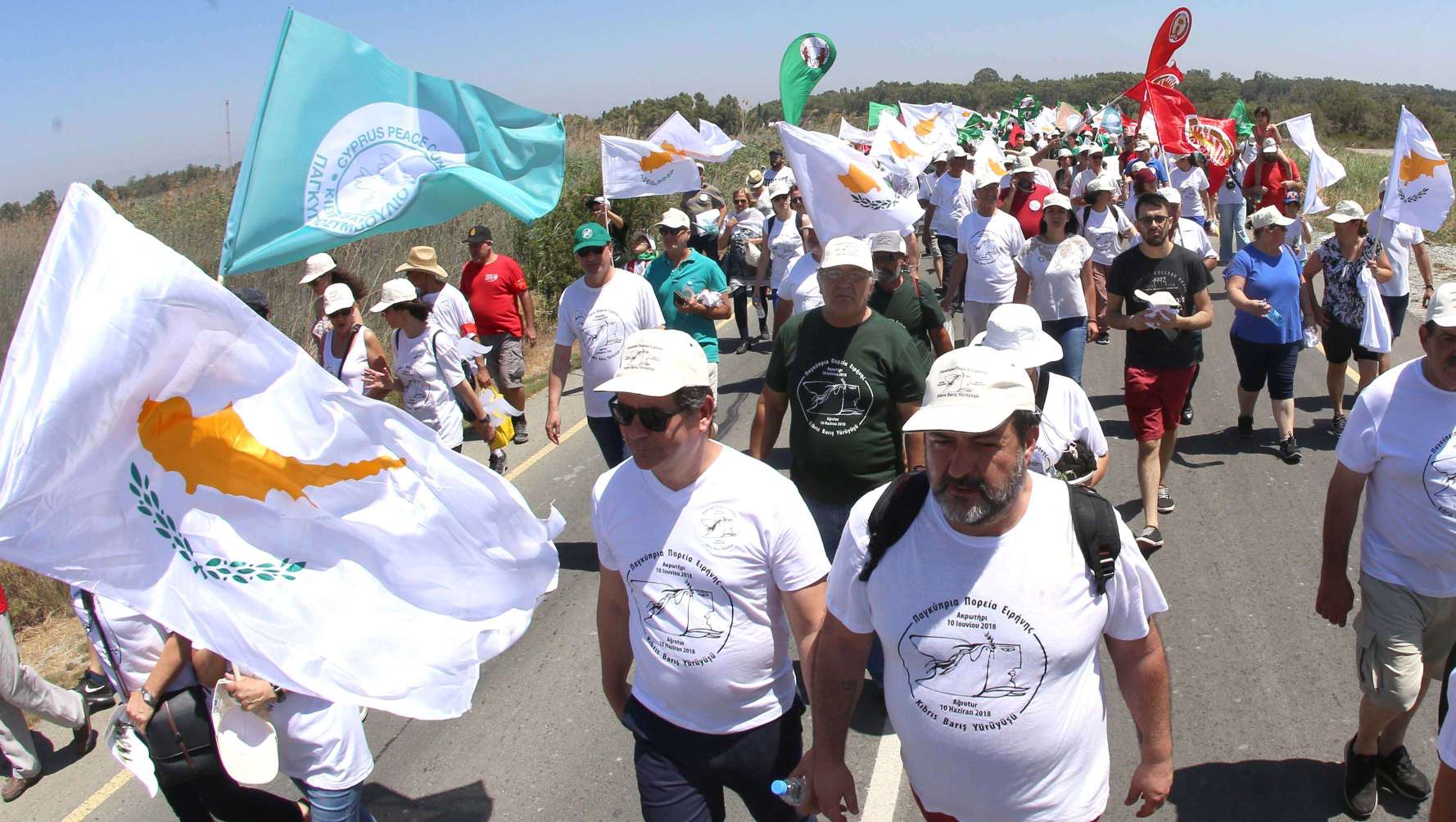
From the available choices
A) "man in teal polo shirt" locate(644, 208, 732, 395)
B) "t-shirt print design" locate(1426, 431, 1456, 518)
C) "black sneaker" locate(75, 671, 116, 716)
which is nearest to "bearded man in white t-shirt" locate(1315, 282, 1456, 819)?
"t-shirt print design" locate(1426, 431, 1456, 518)

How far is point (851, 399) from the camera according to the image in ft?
14.4

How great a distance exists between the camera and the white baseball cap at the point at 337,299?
19.9 feet

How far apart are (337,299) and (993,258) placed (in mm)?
4897

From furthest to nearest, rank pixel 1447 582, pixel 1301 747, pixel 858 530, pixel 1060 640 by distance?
pixel 1301 747 < pixel 1447 582 < pixel 858 530 < pixel 1060 640

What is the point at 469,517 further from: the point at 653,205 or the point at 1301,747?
the point at 653,205

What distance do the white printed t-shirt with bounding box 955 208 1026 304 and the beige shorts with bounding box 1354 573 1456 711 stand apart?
4920mm

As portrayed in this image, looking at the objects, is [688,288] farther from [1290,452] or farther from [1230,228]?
[1230,228]

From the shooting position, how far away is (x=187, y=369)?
9.01 feet

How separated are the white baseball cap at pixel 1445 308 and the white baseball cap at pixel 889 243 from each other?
2693 mm

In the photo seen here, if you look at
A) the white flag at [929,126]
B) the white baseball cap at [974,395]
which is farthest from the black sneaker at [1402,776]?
the white flag at [929,126]

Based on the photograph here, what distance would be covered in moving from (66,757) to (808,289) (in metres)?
4.82

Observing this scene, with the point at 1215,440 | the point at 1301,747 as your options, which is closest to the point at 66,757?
the point at 1301,747

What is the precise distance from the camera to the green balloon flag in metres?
7.74

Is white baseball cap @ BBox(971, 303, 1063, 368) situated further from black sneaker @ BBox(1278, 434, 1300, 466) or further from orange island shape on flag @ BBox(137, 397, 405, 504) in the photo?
black sneaker @ BBox(1278, 434, 1300, 466)
